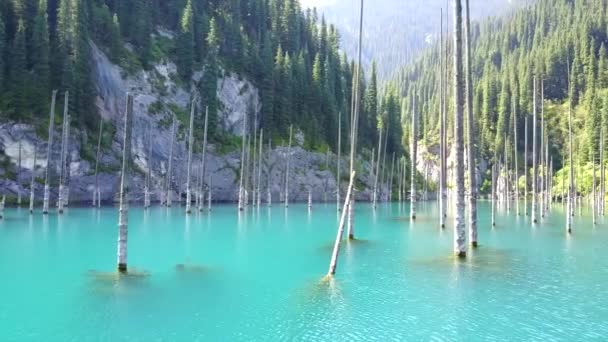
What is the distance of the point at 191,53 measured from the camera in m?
94.9

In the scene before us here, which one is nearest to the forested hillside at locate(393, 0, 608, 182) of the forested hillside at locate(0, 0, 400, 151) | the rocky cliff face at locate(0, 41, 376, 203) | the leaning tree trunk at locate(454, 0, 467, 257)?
the forested hillside at locate(0, 0, 400, 151)

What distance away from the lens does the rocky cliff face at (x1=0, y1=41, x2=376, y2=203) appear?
209 ft

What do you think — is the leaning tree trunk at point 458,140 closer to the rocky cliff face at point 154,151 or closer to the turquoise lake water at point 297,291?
the turquoise lake water at point 297,291

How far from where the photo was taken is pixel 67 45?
239 ft

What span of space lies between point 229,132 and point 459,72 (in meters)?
74.2

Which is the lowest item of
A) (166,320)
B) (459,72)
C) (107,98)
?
(166,320)

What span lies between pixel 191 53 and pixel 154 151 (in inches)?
948

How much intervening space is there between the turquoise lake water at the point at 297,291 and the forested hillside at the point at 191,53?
43.5m

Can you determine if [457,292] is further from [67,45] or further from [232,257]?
[67,45]

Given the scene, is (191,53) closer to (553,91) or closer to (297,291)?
(297,291)

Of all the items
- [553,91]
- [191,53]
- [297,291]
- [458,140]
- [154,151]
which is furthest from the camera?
[553,91]

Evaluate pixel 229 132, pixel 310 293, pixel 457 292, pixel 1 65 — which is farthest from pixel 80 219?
pixel 229 132

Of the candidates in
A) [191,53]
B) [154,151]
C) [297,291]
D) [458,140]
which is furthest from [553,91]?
[297,291]

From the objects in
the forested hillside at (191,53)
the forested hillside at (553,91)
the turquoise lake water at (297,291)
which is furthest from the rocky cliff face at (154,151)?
the forested hillside at (553,91)
